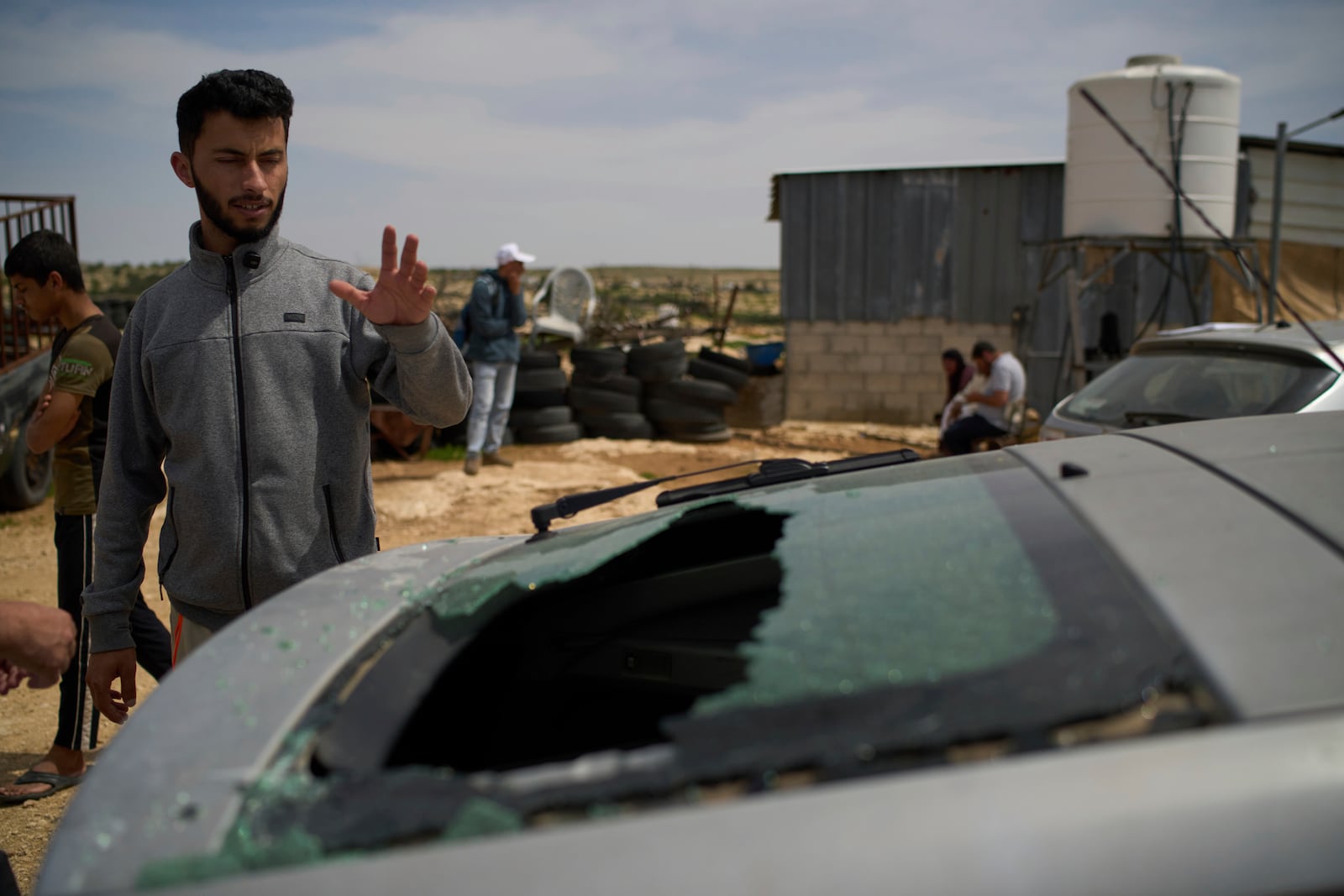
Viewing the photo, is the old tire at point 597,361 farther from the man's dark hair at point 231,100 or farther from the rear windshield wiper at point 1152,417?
the man's dark hair at point 231,100

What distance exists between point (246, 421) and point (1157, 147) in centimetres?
1055

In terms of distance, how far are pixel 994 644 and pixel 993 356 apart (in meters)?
8.95

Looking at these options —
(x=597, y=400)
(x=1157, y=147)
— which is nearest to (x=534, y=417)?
(x=597, y=400)

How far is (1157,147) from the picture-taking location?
10438mm

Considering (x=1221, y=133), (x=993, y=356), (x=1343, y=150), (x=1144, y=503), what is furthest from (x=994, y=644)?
(x=1343, y=150)

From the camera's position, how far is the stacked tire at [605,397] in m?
12.5

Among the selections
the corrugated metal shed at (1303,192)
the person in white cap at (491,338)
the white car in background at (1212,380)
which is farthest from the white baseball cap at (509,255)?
the corrugated metal shed at (1303,192)

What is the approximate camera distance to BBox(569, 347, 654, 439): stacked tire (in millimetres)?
12453

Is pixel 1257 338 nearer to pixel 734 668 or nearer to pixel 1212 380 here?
pixel 1212 380

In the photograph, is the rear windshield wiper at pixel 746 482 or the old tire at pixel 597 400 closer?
the rear windshield wiper at pixel 746 482

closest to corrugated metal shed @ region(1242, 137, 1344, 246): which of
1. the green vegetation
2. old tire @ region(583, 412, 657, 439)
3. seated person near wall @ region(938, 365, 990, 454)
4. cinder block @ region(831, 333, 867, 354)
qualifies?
cinder block @ region(831, 333, 867, 354)

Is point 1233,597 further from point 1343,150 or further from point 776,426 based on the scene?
point 1343,150

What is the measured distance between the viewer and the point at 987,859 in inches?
36.6

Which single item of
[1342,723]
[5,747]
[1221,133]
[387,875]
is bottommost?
[5,747]
